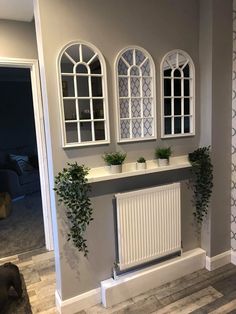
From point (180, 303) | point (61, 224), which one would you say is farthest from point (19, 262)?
point (180, 303)

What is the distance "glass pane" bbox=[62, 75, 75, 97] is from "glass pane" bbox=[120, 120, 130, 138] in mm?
443

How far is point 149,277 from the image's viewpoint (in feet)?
7.05

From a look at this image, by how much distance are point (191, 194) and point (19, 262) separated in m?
1.89

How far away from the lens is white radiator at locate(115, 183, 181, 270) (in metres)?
1.98

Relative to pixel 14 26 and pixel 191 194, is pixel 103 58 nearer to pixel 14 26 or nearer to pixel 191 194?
pixel 14 26

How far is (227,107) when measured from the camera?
2.25 meters

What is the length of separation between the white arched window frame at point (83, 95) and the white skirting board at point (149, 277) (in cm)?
112

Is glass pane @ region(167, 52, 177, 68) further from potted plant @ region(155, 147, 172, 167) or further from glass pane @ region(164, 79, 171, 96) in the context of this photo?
potted plant @ region(155, 147, 172, 167)

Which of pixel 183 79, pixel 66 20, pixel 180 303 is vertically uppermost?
pixel 66 20

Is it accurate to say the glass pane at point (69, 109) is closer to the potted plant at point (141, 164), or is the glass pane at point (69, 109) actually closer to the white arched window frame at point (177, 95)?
the potted plant at point (141, 164)

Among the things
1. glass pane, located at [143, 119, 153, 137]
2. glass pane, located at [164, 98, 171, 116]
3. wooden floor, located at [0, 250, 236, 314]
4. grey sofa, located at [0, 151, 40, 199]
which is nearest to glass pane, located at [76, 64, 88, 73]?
glass pane, located at [143, 119, 153, 137]

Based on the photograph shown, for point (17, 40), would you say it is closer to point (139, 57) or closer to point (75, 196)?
point (139, 57)

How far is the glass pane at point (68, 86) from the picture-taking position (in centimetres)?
176

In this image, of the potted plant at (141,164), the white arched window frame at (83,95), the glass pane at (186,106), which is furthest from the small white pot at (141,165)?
the glass pane at (186,106)
